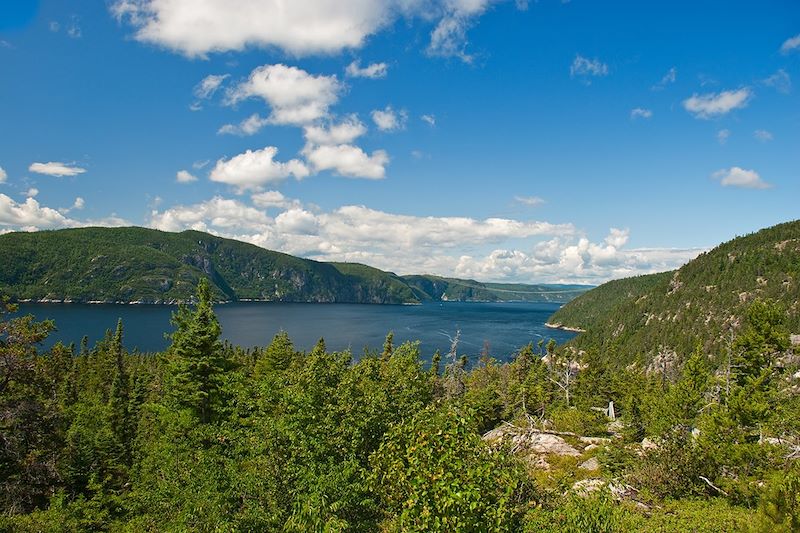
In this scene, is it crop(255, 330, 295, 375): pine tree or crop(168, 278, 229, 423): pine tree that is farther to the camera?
crop(255, 330, 295, 375): pine tree

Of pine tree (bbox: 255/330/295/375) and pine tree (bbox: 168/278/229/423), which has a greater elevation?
pine tree (bbox: 168/278/229/423)

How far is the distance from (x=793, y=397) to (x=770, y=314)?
35.2 feet

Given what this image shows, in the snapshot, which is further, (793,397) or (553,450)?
(553,450)

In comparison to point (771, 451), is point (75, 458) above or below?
below

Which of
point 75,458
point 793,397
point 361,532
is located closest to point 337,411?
point 361,532

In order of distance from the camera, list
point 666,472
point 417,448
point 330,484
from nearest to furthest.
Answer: point 417,448, point 330,484, point 666,472

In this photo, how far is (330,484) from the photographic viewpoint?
13.8m

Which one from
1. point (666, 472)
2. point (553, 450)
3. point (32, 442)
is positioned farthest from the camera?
point (553, 450)

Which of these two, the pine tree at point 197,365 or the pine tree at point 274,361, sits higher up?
the pine tree at point 197,365

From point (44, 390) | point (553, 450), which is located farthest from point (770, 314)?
point (44, 390)

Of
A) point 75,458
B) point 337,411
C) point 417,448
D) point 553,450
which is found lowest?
point 553,450

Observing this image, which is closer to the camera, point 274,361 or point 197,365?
point 197,365

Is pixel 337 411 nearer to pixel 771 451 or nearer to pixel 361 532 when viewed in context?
pixel 361 532

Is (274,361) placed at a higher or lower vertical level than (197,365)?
lower
